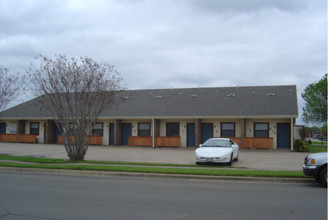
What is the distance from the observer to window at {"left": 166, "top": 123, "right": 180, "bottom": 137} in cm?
2850

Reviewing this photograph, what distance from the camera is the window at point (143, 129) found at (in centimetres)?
2915

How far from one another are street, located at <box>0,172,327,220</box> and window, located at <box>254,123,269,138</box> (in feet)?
51.1

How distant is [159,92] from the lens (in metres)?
33.6

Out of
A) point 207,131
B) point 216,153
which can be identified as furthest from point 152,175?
point 207,131

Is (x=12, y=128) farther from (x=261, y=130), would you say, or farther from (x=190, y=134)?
(x=261, y=130)

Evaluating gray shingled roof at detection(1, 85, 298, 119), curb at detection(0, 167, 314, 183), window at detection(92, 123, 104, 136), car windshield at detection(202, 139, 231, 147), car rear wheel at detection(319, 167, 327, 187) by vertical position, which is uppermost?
gray shingled roof at detection(1, 85, 298, 119)

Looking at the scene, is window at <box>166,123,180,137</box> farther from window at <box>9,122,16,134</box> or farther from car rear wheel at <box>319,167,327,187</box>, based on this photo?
car rear wheel at <box>319,167,327,187</box>

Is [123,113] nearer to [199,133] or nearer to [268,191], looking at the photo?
[199,133]

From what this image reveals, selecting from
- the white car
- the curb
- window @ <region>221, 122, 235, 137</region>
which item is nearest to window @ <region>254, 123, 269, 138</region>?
window @ <region>221, 122, 235, 137</region>

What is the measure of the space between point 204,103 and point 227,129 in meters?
3.31

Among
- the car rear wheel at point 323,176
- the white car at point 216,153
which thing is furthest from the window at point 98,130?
the car rear wheel at point 323,176

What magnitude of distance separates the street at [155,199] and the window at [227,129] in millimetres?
15967

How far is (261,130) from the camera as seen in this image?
1042 inches

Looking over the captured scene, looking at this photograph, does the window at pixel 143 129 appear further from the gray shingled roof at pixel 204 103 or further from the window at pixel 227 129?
the window at pixel 227 129
